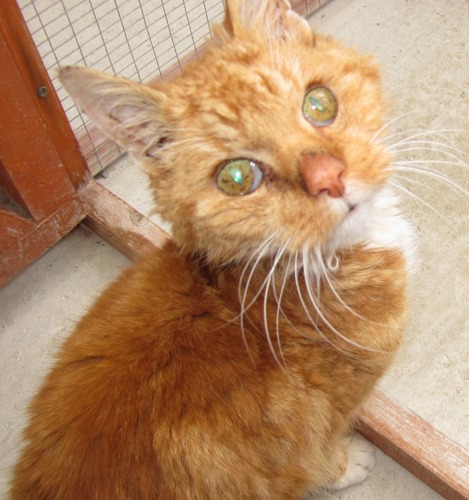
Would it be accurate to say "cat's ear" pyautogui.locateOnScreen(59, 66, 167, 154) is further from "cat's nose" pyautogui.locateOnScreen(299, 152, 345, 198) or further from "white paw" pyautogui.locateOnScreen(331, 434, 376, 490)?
"white paw" pyautogui.locateOnScreen(331, 434, 376, 490)

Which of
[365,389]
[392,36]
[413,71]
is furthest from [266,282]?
[392,36]

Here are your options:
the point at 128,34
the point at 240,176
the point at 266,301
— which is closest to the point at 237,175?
the point at 240,176

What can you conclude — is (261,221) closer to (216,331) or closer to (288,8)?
(216,331)

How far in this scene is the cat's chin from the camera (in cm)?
122

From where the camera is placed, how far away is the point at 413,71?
261 centimetres

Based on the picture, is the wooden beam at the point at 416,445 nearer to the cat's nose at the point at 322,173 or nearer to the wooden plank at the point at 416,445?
the wooden plank at the point at 416,445

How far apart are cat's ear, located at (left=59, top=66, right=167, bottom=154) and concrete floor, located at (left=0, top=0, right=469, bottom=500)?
68cm

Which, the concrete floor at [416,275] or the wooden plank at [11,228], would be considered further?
the wooden plank at [11,228]

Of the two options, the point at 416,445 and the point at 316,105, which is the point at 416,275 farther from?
the point at 316,105

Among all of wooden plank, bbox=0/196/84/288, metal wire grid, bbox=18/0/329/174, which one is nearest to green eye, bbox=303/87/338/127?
wooden plank, bbox=0/196/84/288

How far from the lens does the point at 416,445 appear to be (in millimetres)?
1723

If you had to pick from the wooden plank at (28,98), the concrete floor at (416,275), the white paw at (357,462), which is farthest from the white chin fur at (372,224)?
the wooden plank at (28,98)

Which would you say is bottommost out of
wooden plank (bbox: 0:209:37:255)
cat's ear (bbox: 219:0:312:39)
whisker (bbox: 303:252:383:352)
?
wooden plank (bbox: 0:209:37:255)

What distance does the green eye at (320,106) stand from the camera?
1.26 metres
